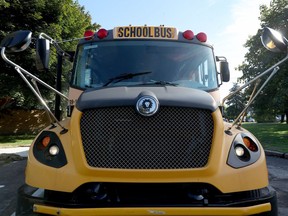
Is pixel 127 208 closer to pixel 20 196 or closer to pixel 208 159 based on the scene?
pixel 208 159

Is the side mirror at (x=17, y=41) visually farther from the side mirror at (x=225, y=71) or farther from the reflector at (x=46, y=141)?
the side mirror at (x=225, y=71)

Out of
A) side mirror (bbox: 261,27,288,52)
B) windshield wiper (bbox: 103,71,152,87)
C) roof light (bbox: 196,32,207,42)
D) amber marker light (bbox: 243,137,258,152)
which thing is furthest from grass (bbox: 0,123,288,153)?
amber marker light (bbox: 243,137,258,152)

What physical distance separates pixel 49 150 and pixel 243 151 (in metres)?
1.75

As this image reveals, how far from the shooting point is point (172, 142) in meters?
3.21

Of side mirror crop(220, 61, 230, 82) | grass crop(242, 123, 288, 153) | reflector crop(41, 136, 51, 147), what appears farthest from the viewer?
grass crop(242, 123, 288, 153)

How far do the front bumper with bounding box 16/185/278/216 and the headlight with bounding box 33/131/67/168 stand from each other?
0.31 metres

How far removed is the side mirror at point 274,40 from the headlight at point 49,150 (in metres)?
2.46

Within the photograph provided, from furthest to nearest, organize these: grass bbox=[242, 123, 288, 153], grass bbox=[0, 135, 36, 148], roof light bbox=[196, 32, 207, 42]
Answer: grass bbox=[0, 135, 36, 148] → grass bbox=[242, 123, 288, 153] → roof light bbox=[196, 32, 207, 42]

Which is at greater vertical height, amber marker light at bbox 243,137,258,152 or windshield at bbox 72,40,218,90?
windshield at bbox 72,40,218,90

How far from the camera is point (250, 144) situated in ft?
11.4

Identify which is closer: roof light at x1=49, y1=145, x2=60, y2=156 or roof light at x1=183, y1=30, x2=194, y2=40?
roof light at x1=49, y1=145, x2=60, y2=156

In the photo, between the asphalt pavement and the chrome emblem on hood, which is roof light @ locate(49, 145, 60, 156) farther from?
the asphalt pavement

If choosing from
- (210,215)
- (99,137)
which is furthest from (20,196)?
(210,215)

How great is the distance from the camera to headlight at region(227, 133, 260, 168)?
3.19m
